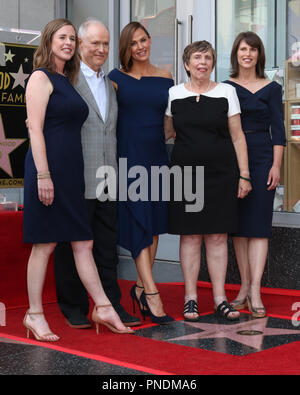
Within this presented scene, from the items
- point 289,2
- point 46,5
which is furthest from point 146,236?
point 46,5

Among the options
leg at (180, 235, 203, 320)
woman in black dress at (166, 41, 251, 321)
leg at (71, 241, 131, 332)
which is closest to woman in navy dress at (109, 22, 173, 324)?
woman in black dress at (166, 41, 251, 321)

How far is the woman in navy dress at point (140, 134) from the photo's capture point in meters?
3.63

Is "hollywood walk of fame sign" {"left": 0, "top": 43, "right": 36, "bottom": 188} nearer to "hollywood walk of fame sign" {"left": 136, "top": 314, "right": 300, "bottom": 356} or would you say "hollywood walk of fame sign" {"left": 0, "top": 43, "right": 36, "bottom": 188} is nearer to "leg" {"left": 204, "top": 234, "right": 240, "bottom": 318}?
"leg" {"left": 204, "top": 234, "right": 240, "bottom": 318}

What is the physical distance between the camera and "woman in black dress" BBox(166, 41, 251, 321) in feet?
12.2

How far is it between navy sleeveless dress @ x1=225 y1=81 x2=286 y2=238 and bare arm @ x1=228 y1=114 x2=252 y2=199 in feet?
0.33

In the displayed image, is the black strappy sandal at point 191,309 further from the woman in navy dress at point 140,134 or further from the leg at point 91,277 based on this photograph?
the leg at point 91,277

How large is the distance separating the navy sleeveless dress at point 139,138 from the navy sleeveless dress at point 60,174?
0.35m

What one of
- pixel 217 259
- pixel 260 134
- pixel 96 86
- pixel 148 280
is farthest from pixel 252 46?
pixel 148 280

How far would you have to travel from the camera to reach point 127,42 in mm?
3643

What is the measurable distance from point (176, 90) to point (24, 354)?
1.59 meters

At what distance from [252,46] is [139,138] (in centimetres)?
85

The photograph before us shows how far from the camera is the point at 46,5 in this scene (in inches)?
261

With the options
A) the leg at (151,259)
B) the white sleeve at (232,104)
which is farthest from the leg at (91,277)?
the white sleeve at (232,104)

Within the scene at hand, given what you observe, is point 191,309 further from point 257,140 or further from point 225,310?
point 257,140
